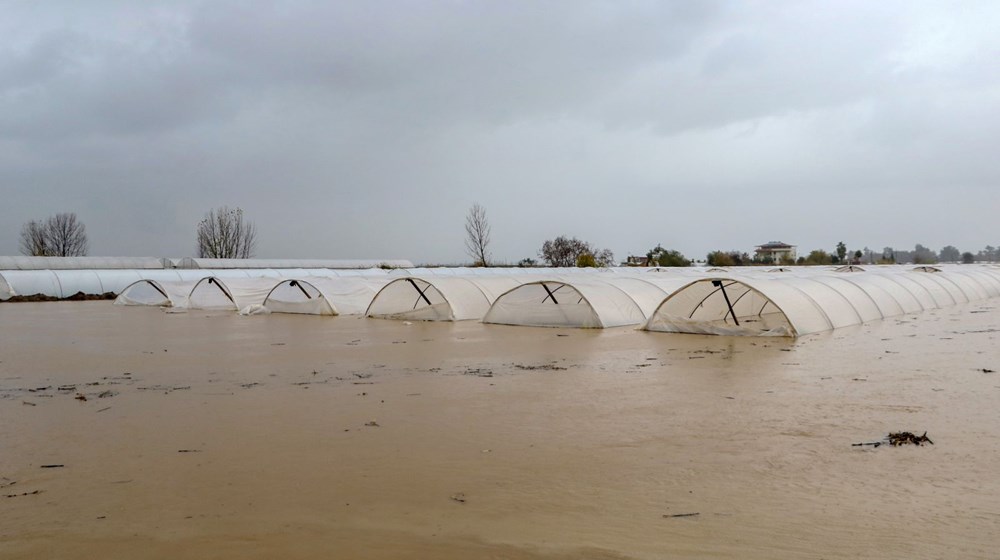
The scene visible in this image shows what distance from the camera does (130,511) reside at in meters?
4.52

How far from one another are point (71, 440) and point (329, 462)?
2568 mm

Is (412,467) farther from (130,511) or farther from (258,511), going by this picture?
(130,511)

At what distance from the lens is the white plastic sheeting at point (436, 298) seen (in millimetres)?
20281

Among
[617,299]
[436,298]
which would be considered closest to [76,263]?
[436,298]

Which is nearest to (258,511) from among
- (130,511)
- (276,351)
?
(130,511)

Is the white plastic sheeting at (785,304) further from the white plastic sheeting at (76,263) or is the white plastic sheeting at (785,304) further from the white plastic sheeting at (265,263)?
the white plastic sheeting at (76,263)

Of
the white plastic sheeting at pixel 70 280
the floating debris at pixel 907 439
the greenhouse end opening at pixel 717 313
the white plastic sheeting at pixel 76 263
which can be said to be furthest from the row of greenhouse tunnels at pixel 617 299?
the white plastic sheeting at pixel 76 263

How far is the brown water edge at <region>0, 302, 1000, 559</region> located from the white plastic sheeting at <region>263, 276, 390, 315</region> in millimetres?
11179

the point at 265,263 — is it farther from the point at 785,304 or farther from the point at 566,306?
the point at 785,304

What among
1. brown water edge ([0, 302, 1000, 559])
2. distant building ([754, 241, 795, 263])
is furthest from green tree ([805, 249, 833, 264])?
brown water edge ([0, 302, 1000, 559])

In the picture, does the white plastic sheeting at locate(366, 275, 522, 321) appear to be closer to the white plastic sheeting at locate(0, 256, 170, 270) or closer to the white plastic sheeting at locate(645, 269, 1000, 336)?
the white plastic sheeting at locate(645, 269, 1000, 336)

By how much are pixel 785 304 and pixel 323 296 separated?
14037 millimetres

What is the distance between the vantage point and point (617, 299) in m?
18.3

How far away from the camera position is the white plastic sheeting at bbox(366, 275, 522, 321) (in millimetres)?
20281
